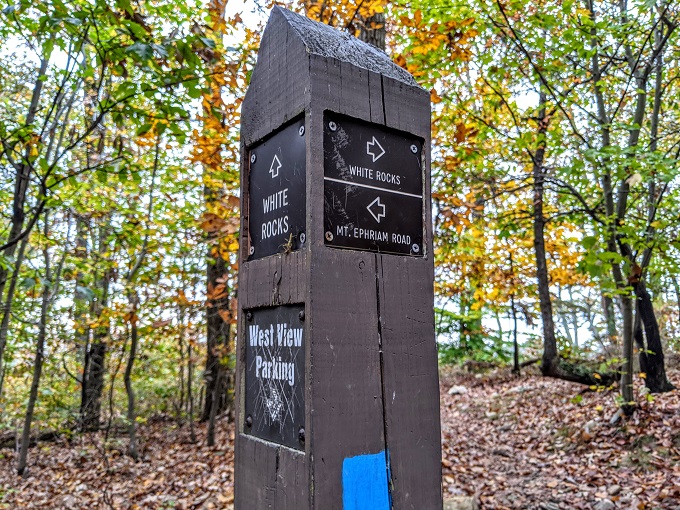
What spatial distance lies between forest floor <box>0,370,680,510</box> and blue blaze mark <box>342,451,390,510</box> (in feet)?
14.3

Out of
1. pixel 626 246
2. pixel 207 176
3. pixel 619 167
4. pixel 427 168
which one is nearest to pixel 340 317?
pixel 427 168

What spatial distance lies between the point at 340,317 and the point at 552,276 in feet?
43.3

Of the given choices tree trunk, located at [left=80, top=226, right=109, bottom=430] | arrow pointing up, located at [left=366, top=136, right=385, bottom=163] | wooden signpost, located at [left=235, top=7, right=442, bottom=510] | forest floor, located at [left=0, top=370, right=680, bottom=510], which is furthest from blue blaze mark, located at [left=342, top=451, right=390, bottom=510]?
tree trunk, located at [left=80, top=226, right=109, bottom=430]

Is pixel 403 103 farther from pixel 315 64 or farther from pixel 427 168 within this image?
pixel 315 64

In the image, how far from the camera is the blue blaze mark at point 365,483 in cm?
134

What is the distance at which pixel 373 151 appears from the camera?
157cm

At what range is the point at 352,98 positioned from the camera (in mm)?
1553

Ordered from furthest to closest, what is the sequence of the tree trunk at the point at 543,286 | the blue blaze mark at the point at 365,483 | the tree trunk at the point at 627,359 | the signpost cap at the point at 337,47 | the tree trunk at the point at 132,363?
the tree trunk at the point at 543,286 < the tree trunk at the point at 627,359 < the tree trunk at the point at 132,363 < the signpost cap at the point at 337,47 < the blue blaze mark at the point at 365,483

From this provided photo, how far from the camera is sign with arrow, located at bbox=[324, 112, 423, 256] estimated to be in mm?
1469

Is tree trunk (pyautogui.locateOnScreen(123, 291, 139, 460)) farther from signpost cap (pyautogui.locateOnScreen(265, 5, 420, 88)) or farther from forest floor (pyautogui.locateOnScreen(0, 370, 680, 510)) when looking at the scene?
signpost cap (pyautogui.locateOnScreen(265, 5, 420, 88))

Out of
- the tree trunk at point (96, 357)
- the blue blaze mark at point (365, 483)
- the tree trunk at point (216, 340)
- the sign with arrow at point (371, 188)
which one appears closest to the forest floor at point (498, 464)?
the tree trunk at point (96, 357)

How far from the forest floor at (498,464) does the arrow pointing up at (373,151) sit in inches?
186

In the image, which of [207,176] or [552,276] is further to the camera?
[552,276]

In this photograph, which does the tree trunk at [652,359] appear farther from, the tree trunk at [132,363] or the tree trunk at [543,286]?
the tree trunk at [132,363]
